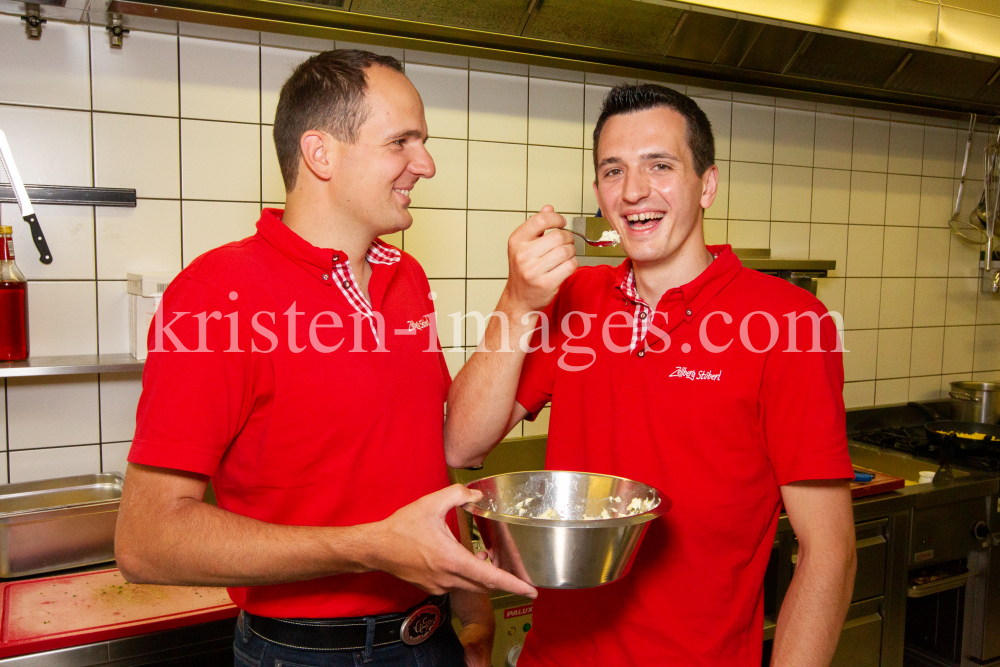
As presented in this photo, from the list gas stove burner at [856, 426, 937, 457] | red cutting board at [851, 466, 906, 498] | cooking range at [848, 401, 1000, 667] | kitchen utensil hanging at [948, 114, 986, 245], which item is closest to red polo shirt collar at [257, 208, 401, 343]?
red cutting board at [851, 466, 906, 498]

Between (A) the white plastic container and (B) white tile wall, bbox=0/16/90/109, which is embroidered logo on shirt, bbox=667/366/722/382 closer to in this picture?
(A) the white plastic container

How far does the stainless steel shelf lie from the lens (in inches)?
69.7

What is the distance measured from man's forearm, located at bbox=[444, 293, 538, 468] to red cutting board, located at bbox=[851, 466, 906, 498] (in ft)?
5.04

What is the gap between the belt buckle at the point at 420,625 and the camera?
49.4 inches

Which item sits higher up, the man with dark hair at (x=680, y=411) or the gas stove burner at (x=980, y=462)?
the man with dark hair at (x=680, y=411)

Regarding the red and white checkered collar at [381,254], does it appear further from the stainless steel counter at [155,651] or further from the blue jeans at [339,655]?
the stainless steel counter at [155,651]

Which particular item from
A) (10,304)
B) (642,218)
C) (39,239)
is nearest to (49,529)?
(10,304)

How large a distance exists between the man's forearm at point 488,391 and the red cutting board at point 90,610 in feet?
2.17

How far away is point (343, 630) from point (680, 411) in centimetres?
64

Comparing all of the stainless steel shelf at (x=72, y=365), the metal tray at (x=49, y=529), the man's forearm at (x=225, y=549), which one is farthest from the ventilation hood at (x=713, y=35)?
the man's forearm at (x=225, y=549)

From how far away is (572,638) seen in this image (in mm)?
1261

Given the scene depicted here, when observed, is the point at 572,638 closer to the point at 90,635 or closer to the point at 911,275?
the point at 90,635

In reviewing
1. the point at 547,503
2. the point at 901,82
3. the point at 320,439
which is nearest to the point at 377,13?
the point at 320,439

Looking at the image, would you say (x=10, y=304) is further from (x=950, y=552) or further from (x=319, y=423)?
(x=950, y=552)
